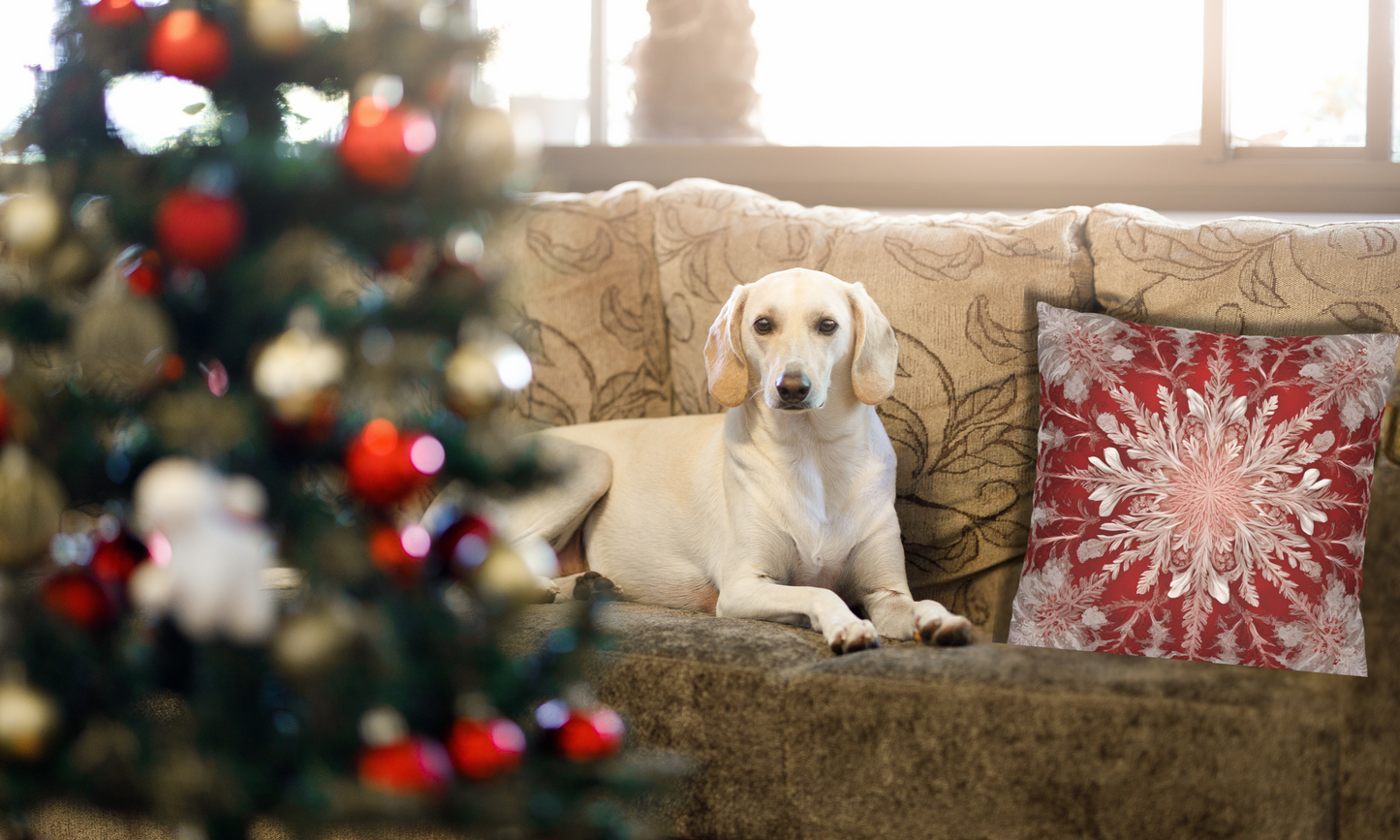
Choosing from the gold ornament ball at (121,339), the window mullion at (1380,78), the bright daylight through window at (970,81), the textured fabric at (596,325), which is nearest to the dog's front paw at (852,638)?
the textured fabric at (596,325)

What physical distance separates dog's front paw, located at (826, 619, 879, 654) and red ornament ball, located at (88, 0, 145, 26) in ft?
4.08

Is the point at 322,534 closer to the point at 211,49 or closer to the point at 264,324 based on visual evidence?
the point at 264,324

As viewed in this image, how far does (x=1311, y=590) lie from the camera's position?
155cm

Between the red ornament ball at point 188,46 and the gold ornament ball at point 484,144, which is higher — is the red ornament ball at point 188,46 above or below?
above

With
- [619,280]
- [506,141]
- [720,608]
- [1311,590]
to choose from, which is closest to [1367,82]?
[1311,590]

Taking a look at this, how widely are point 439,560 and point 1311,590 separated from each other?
1.36m

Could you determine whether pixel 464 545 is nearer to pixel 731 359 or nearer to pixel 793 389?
pixel 793 389

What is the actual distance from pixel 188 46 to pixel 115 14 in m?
0.07

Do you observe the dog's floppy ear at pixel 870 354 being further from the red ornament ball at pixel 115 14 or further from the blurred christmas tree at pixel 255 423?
the red ornament ball at pixel 115 14

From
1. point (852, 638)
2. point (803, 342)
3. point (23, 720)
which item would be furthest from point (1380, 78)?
point (23, 720)

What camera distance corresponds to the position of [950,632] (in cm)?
162

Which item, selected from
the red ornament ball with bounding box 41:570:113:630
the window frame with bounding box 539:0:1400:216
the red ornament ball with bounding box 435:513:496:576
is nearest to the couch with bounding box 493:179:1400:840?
the red ornament ball with bounding box 435:513:496:576

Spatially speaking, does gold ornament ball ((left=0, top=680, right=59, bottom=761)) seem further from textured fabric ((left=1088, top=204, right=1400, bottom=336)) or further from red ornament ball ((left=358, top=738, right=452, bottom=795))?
textured fabric ((left=1088, top=204, right=1400, bottom=336))

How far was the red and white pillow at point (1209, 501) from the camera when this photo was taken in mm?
1559
